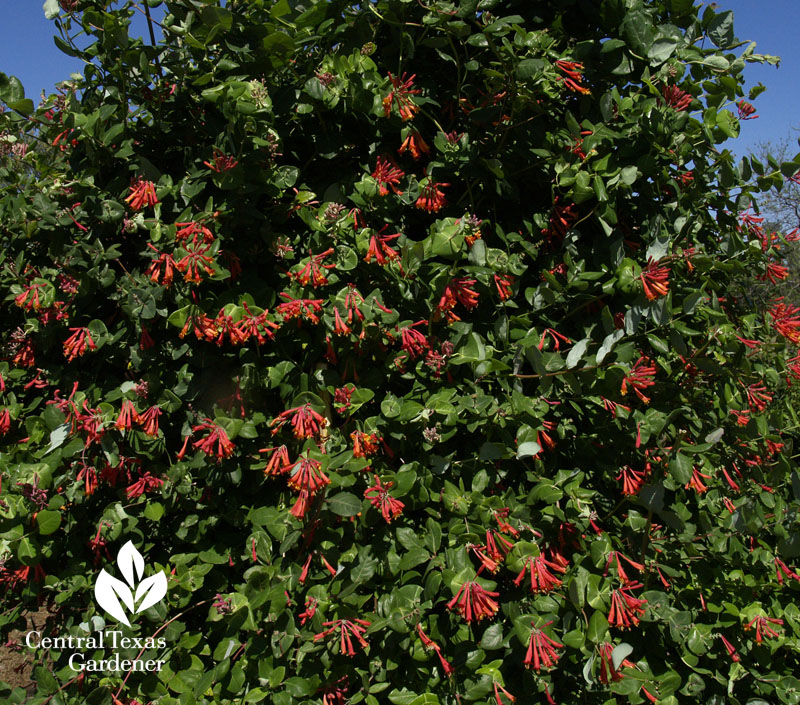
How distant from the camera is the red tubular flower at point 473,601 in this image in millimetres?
1428

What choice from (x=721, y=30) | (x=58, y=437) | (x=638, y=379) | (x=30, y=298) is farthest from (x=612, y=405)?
(x=30, y=298)

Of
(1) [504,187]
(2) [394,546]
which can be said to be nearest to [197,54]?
(1) [504,187]

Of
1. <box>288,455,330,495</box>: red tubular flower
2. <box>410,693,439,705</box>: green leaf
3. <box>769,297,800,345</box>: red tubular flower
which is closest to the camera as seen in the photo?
<box>288,455,330,495</box>: red tubular flower

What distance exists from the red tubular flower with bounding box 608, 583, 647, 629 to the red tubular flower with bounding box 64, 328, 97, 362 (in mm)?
1527

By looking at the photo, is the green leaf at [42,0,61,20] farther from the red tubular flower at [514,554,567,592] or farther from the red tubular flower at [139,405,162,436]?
the red tubular flower at [514,554,567,592]

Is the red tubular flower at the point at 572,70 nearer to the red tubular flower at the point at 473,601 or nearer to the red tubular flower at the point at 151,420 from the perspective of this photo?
the red tubular flower at the point at 473,601

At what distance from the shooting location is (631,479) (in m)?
1.73

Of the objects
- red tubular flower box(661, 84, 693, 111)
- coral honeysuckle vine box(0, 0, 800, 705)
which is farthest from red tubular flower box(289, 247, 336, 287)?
red tubular flower box(661, 84, 693, 111)

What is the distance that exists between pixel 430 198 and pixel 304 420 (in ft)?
2.24

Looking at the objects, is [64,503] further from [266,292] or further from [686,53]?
[686,53]

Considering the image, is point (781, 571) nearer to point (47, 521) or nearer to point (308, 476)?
point (308, 476)

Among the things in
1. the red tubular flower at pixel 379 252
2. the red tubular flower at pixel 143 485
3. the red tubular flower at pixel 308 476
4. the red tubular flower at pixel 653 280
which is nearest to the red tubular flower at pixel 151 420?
the red tubular flower at pixel 143 485

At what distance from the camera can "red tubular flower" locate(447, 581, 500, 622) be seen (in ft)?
4.68

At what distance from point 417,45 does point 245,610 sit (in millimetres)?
1570
